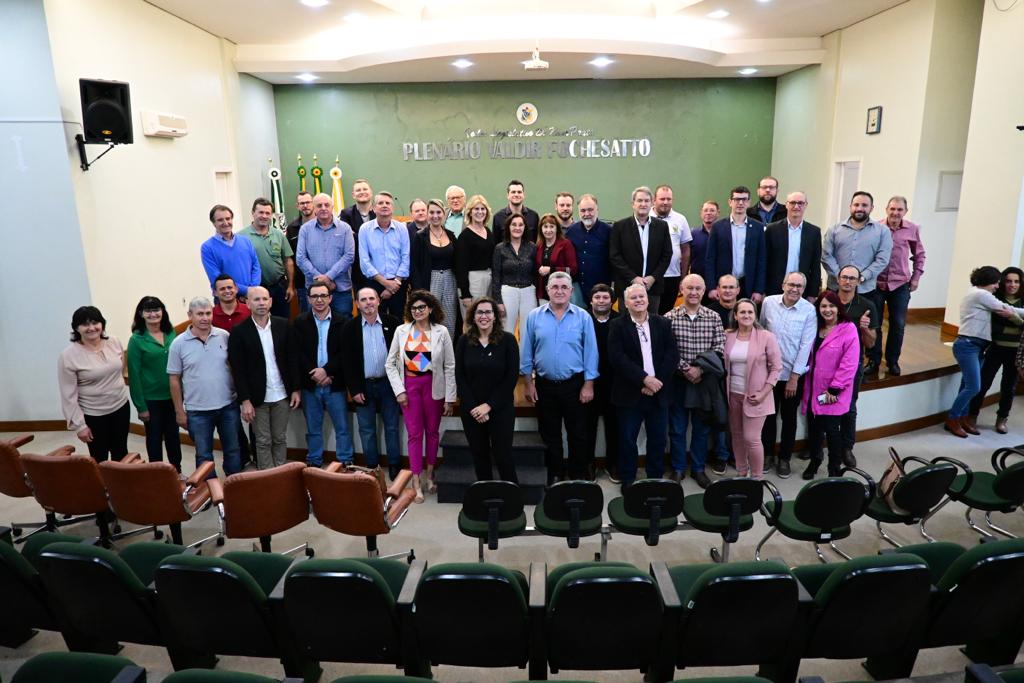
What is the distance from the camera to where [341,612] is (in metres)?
2.52

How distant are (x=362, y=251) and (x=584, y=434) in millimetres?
2356

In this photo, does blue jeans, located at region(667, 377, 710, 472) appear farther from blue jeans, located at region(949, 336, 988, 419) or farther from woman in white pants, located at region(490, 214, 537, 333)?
blue jeans, located at region(949, 336, 988, 419)

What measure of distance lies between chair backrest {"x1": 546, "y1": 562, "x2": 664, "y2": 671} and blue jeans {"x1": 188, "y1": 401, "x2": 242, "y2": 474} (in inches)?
119

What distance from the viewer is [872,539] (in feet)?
14.0

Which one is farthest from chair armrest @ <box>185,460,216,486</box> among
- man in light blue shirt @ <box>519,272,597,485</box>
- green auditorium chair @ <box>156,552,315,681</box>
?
man in light blue shirt @ <box>519,272,597,485</box>

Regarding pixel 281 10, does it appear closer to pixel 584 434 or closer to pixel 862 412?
pixel 584 434

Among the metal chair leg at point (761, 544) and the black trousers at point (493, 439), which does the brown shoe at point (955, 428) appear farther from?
the black trousers at point (493, 439)

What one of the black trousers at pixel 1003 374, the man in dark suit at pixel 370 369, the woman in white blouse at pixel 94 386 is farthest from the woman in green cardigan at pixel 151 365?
the black trousers at pixel 1003 374

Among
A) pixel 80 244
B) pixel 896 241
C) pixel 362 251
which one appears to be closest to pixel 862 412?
pixel 896 241

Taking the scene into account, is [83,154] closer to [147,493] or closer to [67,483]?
[67,483]

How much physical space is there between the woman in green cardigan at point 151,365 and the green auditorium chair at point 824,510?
4.04m

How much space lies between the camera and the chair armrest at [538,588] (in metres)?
2.56

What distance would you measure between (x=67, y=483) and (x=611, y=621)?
324 cm

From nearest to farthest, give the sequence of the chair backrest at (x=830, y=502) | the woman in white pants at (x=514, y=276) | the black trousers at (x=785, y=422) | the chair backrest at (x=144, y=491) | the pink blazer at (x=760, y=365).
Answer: the chair backrest at (x=830, y=502)
the chair backrest at (x=144, y=491)
the pink blazer at (x=760, y=365)
the black trousers at (x=785, y=422)
the woman in white pants at (x=514, y=276)
